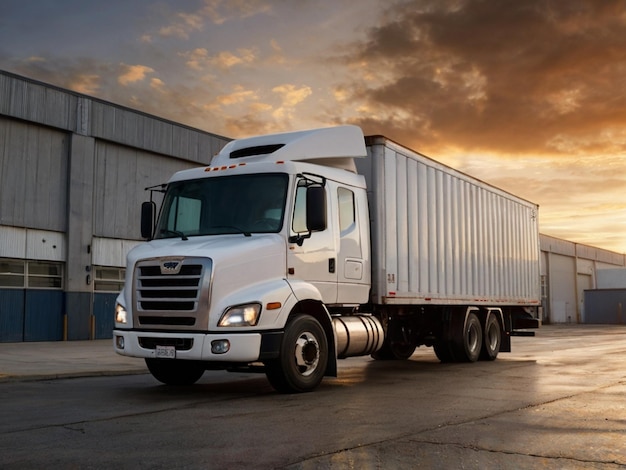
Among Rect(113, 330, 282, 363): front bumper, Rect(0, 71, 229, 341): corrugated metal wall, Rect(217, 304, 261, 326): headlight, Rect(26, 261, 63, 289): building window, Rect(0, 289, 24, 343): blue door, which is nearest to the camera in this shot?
Rect(113, 330, 282, 363): front bumper

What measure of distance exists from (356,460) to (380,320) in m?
7.41

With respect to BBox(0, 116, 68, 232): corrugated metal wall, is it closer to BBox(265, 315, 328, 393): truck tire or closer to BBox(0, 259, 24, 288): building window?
BBox(0, 259, 24, 288): building window

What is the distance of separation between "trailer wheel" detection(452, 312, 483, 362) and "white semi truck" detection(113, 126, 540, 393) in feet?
0.18

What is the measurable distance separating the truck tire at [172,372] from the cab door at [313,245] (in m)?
2.50

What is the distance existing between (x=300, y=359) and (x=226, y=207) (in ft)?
8.15

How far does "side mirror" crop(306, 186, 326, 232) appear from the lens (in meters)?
10.8

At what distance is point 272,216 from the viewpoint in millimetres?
11062

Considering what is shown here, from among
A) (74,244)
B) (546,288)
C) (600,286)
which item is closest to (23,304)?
(74,244)

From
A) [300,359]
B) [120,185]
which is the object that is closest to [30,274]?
[120,185]

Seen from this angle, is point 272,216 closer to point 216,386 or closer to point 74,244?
point 216,386

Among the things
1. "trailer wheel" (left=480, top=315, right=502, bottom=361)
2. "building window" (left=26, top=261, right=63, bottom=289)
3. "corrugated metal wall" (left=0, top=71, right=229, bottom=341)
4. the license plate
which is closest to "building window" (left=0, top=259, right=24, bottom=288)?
"corrugated metal wall" (left=0, top=71, right=229, bottom=341)

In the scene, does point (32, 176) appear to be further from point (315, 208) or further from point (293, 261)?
point (315, 208)

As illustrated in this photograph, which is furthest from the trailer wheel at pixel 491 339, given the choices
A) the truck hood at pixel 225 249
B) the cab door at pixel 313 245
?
the truck hood at pixel 225 249

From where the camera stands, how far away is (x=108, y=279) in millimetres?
33531
